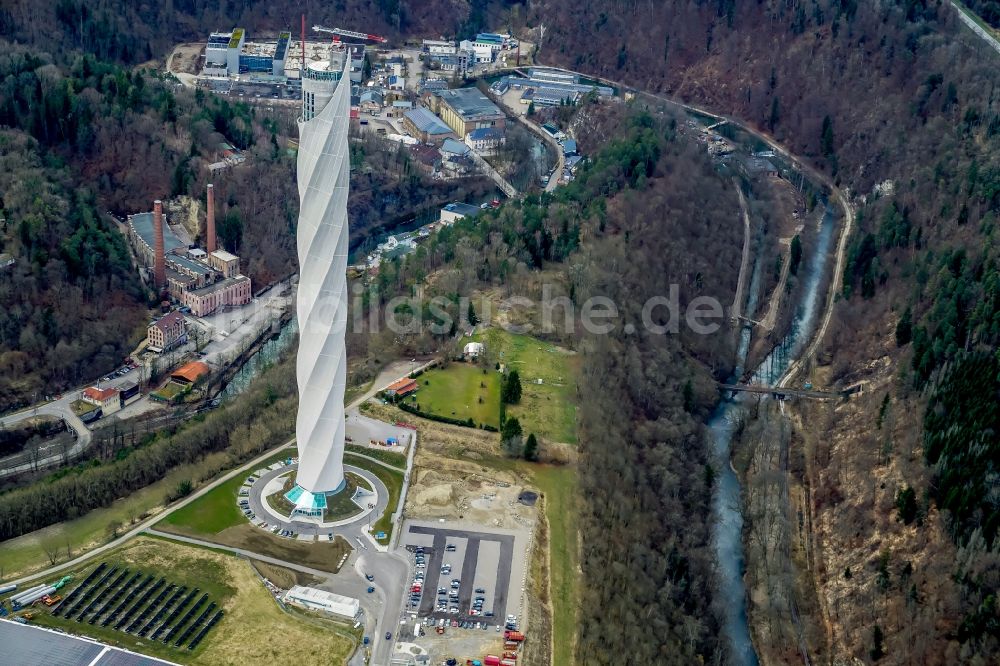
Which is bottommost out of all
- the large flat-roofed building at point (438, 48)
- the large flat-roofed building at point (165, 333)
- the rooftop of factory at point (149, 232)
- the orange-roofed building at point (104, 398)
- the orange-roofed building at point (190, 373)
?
the orange-roofed building at point (104, 398)

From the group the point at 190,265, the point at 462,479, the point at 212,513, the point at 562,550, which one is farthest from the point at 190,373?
the point at 562,550

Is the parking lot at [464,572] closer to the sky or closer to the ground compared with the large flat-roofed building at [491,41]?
closer to the ground

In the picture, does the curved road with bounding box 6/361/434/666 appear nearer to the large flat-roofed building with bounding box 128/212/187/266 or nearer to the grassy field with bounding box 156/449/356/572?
the grassy field with bounding box 156/449/356/572

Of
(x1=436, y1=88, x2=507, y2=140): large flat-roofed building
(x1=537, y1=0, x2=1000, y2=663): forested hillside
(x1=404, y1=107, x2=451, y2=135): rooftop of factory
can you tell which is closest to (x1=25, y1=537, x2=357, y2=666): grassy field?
(x1=537, y1=0, x2=1000, y2=663): forested hillside

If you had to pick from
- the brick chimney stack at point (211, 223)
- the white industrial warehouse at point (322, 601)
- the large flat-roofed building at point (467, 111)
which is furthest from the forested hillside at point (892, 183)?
the brick chimney stack at point (211, 223)

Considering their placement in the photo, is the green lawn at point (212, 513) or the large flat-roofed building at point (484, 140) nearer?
the green lawn at point (212, 513)

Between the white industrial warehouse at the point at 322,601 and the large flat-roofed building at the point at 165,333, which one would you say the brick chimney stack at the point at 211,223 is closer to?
the large flat-roofed building at the point at 165,333

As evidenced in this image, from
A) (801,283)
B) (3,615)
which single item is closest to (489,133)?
(801,283)
